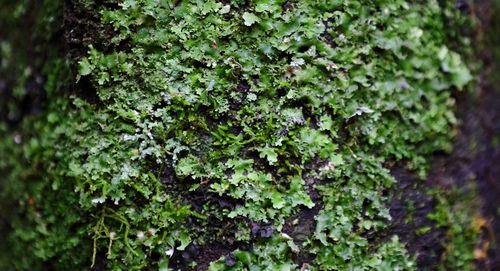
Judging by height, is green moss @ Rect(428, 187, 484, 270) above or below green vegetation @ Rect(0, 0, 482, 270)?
above

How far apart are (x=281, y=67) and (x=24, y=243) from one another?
5.56 ft

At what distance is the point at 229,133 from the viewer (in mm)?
1942

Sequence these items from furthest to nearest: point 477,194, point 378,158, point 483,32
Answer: point 483,32, point 477,194, point 378,158

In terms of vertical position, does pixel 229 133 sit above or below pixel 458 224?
below

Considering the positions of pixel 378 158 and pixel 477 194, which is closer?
pixel 378 158

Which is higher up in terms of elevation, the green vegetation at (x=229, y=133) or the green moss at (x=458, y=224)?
the green moss at (x=458, y=224)

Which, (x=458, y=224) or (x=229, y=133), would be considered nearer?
(x=229, y=133)

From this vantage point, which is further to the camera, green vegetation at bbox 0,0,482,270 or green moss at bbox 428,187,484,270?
green moss at bbox 428,187,484,270

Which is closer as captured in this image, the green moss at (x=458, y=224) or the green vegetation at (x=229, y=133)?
the green vegetation at (x=229, y=133)

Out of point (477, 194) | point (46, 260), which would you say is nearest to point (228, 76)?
point (46, 260)

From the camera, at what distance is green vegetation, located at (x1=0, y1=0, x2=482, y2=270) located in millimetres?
1910

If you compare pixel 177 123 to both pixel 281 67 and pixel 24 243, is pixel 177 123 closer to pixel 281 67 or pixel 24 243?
pixel 281 67

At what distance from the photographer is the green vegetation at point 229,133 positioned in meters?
1.91

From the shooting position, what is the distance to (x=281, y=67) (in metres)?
1.94
